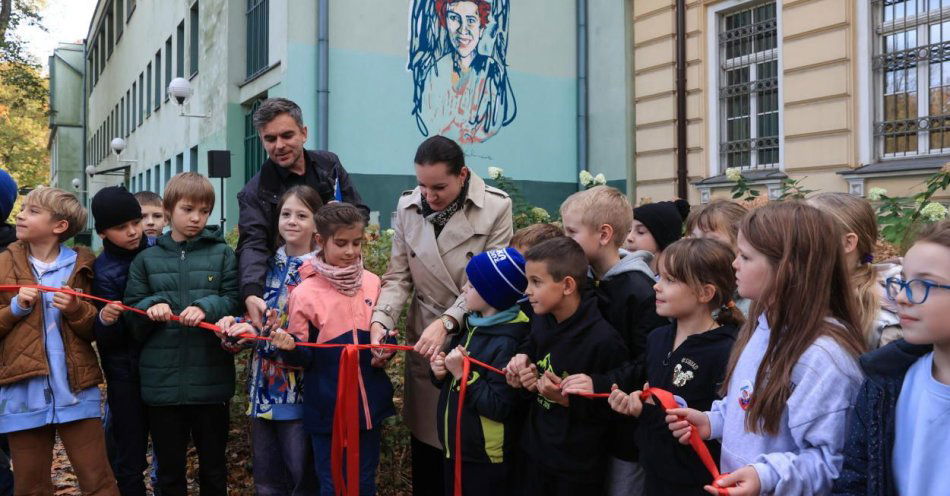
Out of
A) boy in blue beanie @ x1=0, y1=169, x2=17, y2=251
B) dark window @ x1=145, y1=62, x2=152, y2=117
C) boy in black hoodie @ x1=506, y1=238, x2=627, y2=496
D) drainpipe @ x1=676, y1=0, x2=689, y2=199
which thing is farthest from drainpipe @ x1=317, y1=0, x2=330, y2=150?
dark window @ x1=145, y1=62, x2=152, y2=117

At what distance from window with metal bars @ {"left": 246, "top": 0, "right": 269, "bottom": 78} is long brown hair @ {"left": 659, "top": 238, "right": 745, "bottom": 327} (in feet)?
40.1

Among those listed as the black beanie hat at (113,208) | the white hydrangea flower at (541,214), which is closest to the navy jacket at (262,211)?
the black beanie hat at (113,208)

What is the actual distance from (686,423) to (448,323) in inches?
51.9

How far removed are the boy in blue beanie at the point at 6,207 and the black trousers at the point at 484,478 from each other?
2795 mm

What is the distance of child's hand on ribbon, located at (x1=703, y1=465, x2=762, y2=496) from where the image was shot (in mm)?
2086

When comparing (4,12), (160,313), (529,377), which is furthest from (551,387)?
→ (4,12)

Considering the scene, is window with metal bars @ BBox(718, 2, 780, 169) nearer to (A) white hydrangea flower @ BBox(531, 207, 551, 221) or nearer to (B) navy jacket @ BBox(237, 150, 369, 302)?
(A) white hydrangea flower @ BBox(531, 207, 551, 221)

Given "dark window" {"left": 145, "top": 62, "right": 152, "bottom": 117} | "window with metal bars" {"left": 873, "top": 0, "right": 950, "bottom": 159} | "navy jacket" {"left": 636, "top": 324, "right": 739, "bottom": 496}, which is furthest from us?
"dark window" {"left": 145, "top": 62, "right": 152, "bottom": 117}

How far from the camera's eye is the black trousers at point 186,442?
3.84 m

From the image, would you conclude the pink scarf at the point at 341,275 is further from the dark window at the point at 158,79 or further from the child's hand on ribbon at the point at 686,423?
the dark window at the point at 158,79

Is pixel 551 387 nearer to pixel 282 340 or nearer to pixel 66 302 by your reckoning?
pixel 282 340

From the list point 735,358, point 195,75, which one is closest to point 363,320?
point 735,358

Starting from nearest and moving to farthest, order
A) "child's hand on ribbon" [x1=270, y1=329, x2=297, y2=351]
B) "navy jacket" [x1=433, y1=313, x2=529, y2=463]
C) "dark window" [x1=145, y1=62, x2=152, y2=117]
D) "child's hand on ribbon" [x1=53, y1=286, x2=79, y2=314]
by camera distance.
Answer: "navy jacket" [x1=433, y1=313, x2=529, y2=463] < "child's hand on ribbon" [x1=270, y1=329, x2=297, y2=351] < "child's hand on ribbon" [x1=53, y1=286, x2=79, y2=314] < "dark window" [x1=145, y1=62, x2=152, y2=117]

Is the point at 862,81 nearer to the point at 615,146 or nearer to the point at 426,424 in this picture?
the point at 615,146
